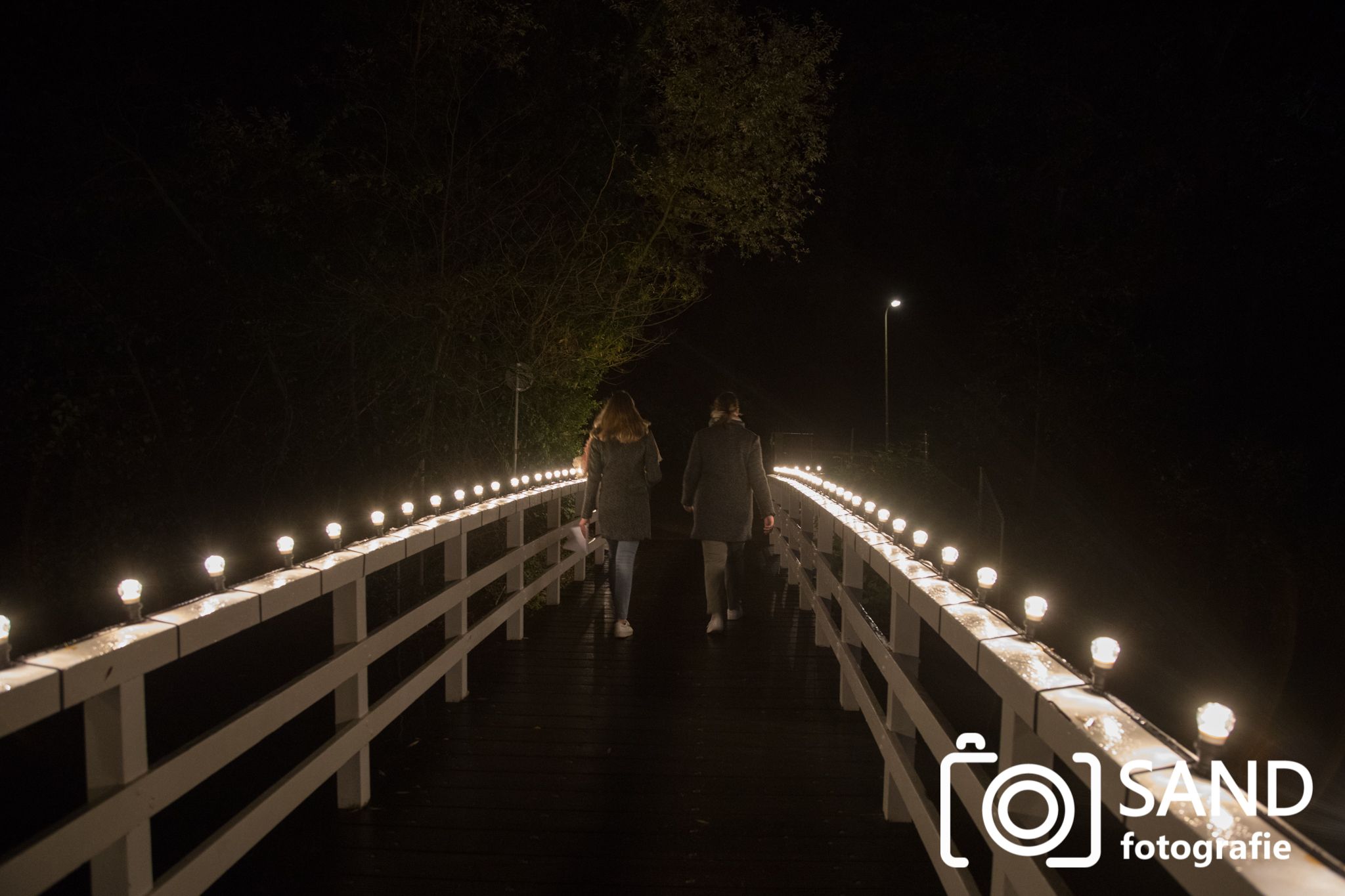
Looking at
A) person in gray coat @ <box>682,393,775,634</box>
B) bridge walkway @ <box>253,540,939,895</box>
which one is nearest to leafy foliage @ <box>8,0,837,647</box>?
person in gray coat @ <box>682,393,775,634</box>

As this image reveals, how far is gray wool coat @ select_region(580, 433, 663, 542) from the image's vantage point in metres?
6.56

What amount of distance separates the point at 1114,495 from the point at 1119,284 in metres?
3.68

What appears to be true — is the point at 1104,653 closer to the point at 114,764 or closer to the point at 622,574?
the point at 114,764

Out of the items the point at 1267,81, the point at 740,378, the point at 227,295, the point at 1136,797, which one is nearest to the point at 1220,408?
the point at 1267,81

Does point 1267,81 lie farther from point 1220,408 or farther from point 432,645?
point 432,645

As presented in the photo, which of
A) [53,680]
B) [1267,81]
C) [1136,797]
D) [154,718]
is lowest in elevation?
[154,718]

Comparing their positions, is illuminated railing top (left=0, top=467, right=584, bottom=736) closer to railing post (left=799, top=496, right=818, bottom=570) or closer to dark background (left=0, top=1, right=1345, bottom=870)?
railing post (left=799, top=496, right=818, bottom=570)

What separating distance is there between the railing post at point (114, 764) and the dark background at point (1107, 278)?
764 cm

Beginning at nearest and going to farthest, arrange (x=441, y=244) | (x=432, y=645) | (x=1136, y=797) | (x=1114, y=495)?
(x=1136, y=797), (x=432, y=645), (x=441, y=244), (x=1114, y=495)

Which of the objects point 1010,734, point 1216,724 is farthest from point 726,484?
point 1216,724

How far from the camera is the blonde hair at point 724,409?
6.85 m

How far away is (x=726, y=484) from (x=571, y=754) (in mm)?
2703

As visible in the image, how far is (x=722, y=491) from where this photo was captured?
6723 millimetres

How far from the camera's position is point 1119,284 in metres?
17.6
